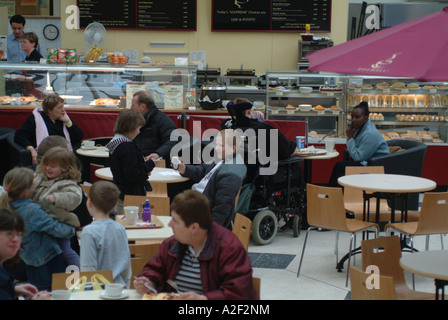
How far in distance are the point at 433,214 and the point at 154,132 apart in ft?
9.56

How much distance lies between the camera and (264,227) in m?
6.58

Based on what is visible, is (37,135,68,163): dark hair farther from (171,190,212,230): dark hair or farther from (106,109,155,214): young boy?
(171,190,212,230): dark hair

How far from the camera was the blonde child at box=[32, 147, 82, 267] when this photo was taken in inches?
157

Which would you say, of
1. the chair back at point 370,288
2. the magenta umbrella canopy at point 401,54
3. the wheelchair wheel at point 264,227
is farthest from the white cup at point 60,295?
the wheelchair wheel at point 264,227

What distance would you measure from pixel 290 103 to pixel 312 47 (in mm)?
2767

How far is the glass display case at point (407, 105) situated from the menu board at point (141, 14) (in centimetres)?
402

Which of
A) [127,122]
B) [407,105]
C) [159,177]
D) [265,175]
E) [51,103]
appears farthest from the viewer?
[407,105]

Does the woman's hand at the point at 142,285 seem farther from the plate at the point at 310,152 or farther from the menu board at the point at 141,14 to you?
the menu board at the point at 141,14

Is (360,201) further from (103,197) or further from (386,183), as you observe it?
(103,197)

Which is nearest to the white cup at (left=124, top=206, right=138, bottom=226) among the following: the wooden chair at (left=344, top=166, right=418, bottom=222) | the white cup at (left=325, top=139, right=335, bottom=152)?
the wooden chair at (left=344, top=166, right=418, bottom=222)

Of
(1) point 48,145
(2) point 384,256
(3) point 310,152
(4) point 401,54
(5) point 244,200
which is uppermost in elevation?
(4) point 401,54

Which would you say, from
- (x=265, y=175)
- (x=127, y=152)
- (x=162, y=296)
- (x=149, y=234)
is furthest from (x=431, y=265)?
(x=265, y=175)

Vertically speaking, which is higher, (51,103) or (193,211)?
(51,103)

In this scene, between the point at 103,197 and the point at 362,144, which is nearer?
the point at 103,197
